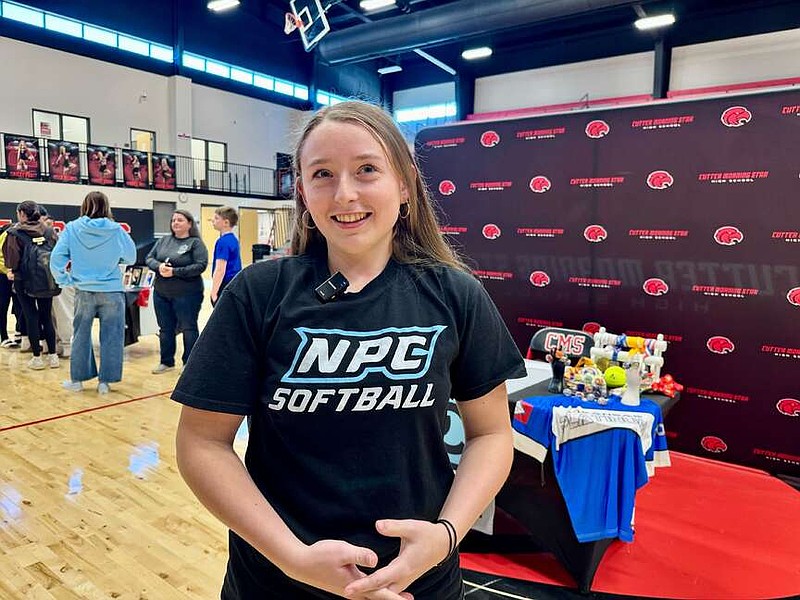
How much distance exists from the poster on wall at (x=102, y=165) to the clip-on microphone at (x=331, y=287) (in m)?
14.3

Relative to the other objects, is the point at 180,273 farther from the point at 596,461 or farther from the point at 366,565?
the point at 366,565

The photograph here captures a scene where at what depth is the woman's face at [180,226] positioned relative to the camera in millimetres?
4781

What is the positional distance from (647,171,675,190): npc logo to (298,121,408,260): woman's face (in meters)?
3.58

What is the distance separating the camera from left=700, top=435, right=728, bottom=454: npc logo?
3695 mm

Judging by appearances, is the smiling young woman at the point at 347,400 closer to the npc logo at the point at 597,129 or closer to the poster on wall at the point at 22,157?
the npc logo at the point at 597,129

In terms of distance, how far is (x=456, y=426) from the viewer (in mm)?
2223

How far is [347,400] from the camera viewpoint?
0.77 metres

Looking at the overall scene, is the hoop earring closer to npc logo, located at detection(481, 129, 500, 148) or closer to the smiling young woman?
the smiling young woman

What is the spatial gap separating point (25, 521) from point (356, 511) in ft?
8.13

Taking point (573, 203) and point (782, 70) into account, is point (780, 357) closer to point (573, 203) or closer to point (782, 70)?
point (573, 203)

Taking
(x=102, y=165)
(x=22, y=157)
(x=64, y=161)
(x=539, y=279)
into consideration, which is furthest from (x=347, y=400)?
(x=102, y=165)

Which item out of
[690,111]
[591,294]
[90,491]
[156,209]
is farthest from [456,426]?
[156,209]

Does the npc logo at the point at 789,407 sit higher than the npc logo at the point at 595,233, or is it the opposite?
the npc logo at the point at 595,233

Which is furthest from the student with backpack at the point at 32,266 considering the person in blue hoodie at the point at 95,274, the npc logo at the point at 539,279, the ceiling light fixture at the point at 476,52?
the ceiling light fixture at the point at 476,52
